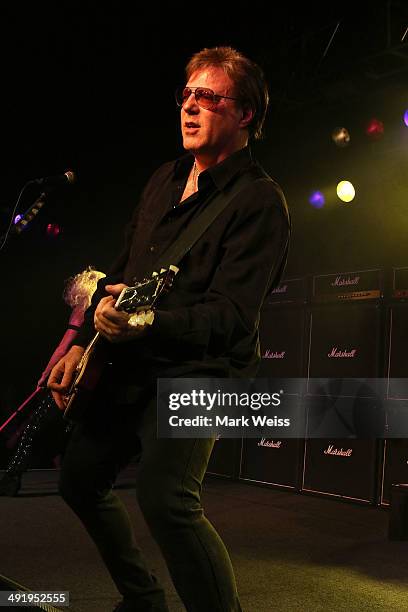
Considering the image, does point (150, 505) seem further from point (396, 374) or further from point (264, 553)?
point (396, 374)

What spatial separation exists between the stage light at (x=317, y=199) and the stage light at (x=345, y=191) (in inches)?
17.1

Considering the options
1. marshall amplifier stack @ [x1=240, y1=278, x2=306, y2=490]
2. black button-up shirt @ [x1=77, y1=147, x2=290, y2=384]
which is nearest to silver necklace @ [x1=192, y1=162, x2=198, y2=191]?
black button-up shirt @ [x1=77, y1=147, x2=290, y2=384]

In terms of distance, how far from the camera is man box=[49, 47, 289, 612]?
1.85 m

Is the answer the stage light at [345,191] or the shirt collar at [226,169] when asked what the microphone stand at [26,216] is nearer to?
the shirt collar at [226,169]

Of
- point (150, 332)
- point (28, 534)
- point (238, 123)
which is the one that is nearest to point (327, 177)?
point (28, 534)

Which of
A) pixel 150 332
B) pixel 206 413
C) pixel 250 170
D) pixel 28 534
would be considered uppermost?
pixel 250 170

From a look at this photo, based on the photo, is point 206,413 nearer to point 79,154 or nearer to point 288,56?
point 288,56

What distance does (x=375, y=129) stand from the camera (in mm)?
7309

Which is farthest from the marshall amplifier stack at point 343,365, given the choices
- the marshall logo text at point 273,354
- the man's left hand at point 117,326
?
the man's left hand at point 117,326

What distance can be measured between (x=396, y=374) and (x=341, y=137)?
8.49 feet

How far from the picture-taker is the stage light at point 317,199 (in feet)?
27.6

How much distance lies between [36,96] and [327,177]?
130 inches

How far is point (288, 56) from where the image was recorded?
718 cm

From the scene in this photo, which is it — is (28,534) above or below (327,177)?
below
